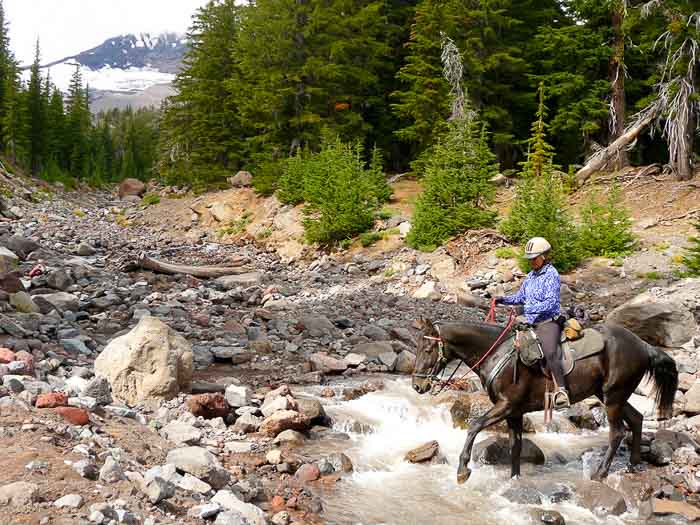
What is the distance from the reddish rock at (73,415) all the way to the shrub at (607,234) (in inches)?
682

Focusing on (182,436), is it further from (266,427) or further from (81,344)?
(81,344)

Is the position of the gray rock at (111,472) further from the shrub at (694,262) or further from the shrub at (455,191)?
the shrub at (455,191)

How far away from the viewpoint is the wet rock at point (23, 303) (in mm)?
14883

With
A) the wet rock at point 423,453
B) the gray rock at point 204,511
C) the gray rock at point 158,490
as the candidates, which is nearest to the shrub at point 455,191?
the wet rock at point 423,453

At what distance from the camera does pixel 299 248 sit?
2922 centimetres

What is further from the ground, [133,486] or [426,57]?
[426,57]

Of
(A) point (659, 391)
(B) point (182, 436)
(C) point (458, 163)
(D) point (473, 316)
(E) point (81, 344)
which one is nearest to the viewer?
(B) point (182, 436)

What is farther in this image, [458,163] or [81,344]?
[458,163]

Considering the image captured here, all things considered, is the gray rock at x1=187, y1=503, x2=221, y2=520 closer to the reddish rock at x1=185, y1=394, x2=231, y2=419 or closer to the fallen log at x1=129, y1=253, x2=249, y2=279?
the reddish rock at x1=185, y1=394, x2=231, y2=419

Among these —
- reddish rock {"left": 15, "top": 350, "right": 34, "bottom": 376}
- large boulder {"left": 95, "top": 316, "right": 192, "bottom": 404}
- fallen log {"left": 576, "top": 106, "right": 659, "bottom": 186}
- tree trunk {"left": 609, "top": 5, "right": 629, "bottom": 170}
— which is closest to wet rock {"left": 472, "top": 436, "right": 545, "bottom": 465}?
large boulder {"left": 95, "top": 316, "right": 192, "bottom": 404}

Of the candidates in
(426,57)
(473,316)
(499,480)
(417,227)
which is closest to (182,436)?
(499,480)

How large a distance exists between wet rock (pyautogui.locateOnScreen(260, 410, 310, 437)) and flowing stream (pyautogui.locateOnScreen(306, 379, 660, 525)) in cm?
48

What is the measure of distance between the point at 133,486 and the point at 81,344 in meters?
7.38

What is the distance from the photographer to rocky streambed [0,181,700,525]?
6301 millimetres
